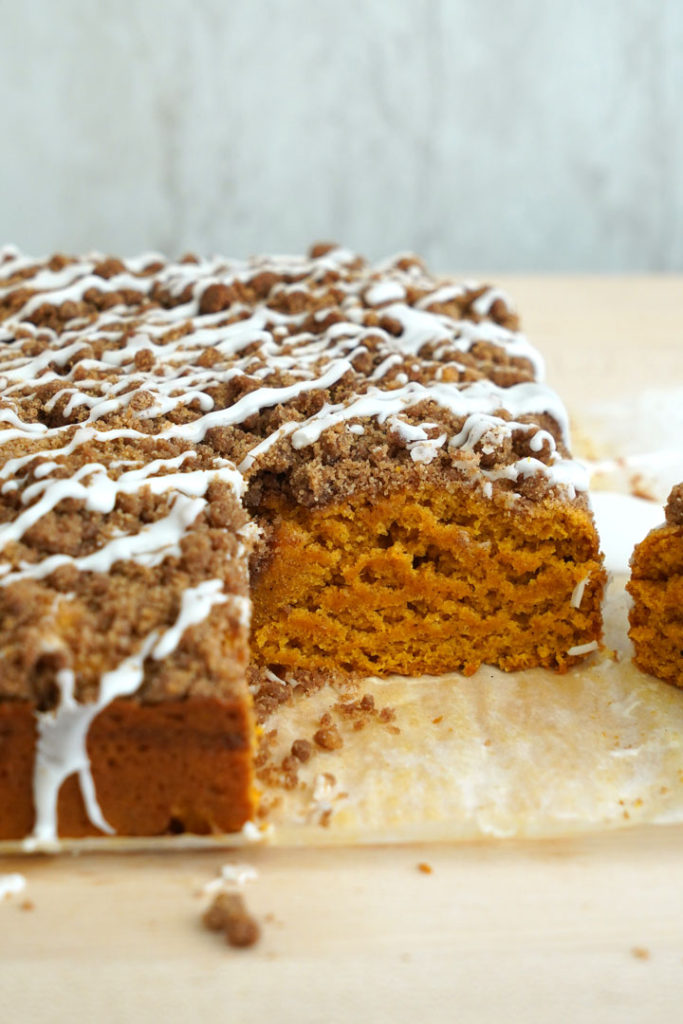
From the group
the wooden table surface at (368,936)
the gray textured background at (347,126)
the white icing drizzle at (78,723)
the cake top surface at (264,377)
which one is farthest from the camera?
the gray textured background at (347,126)

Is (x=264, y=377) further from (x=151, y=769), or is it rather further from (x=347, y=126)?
(x=347, y=126)

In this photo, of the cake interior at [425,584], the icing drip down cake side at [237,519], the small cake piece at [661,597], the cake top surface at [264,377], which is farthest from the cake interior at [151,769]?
the small cake piece at [661,597]

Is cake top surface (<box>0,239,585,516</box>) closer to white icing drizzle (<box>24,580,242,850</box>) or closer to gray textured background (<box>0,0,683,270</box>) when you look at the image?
white icing drizzle (<box>24,580,242,850</box>)

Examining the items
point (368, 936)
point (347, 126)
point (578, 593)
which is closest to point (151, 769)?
point (368, 936)

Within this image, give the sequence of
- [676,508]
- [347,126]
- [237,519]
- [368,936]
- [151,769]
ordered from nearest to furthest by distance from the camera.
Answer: [368,936] < [151,769] < [237,519] < [676,508] < [347,126]

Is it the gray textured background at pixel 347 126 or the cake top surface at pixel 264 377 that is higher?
the gray textured background at pixel 347 126

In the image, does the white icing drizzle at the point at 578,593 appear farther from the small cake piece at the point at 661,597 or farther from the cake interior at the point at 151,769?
the cake interior at the point at 151,769

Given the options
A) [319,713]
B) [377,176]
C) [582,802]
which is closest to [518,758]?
[582,802]

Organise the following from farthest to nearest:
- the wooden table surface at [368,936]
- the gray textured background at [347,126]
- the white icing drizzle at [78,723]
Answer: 1. the gray textured background at [347,126]
2. the white icing drizzle at [78,723]
3. the wooden table surface at [368,936]
